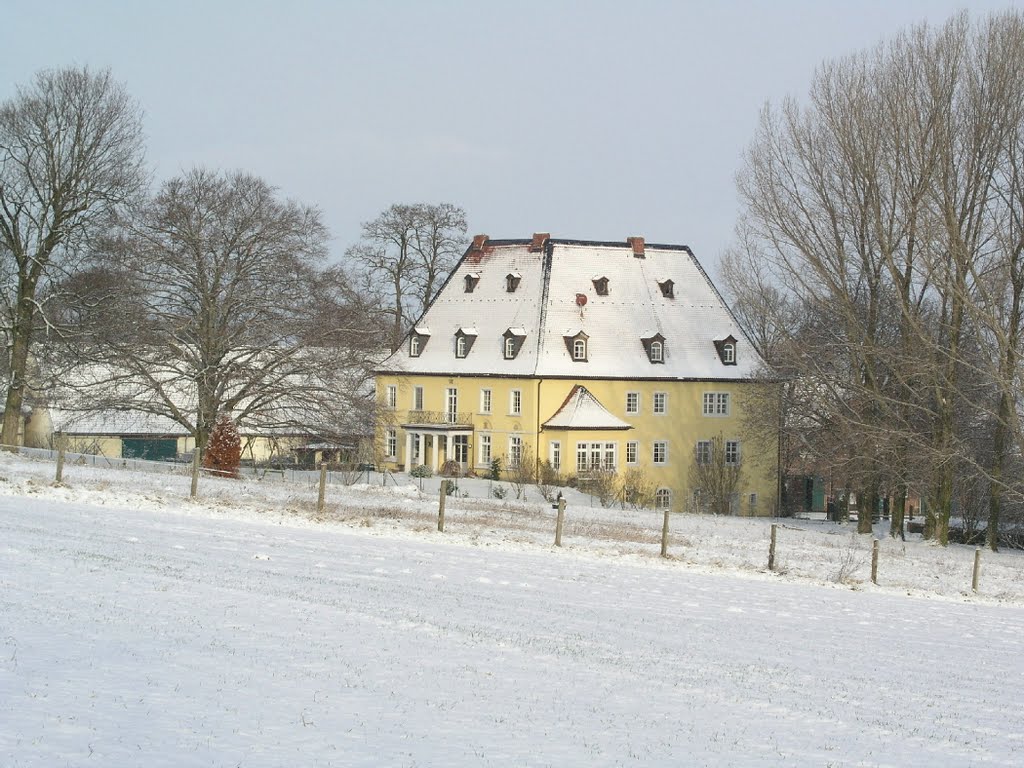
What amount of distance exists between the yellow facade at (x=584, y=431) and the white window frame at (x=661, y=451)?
0.05 meters

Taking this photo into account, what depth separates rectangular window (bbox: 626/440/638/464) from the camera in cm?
5394

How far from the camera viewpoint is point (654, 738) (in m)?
9.70

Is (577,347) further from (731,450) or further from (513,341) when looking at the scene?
(731,450)

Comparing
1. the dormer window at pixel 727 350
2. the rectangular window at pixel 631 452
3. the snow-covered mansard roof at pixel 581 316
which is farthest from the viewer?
the dormer window at pixel 727 350

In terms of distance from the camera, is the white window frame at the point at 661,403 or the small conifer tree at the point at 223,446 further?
the white window frame at the point at 661,403

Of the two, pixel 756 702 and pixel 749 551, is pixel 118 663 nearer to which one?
pixel 756 702

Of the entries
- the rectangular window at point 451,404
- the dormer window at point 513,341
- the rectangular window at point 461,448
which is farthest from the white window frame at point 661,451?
the rectangular window at point 451,404

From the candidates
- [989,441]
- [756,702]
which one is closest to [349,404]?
[989,441]

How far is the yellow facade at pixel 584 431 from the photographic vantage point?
53.1 m

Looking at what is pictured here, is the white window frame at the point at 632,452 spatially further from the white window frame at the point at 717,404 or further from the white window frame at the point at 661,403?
the white window frame at the point at 717,404

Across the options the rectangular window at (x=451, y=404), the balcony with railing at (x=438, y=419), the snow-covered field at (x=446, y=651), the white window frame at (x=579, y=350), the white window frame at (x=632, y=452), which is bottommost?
the snow-covered field at (x=446, y=651)

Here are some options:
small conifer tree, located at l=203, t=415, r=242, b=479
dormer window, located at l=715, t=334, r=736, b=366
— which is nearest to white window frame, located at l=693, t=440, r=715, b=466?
dormer window, located at l=715, t=334, r=736, b=366

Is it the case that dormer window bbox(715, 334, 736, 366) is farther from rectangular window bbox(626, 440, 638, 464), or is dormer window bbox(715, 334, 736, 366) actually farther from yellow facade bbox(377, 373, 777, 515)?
rectangular window bbox(626, 440, 638, 464)

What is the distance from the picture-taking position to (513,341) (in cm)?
5466
